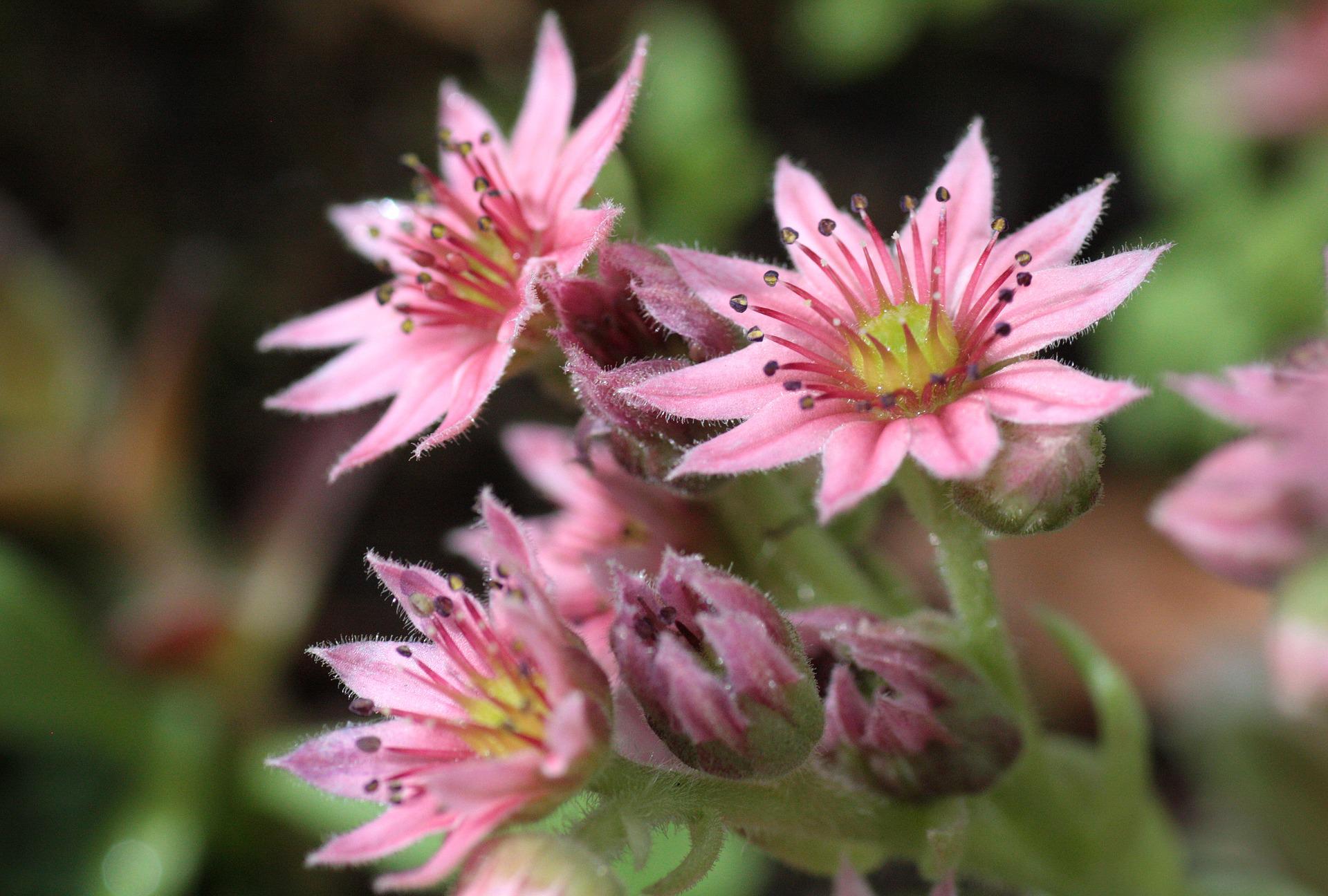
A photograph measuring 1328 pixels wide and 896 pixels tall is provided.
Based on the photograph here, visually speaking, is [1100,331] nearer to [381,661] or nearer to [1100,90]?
[1100,90]

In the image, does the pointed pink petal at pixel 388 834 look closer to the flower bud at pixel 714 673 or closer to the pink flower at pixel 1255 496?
the flower bud at pixel 714 673

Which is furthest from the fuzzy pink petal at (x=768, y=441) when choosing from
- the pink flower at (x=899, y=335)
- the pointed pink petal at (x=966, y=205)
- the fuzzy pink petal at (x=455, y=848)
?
the fuzzy pink petal at (x=455, y=848)

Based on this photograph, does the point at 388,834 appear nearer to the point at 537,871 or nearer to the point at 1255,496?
the point at 537,871

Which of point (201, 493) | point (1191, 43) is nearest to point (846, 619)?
point (201, 493)

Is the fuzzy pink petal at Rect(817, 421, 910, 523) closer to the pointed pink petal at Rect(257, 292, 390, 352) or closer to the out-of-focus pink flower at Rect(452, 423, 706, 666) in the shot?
Answer: the out-of-focus pink flower at Rect(452, 423, 706, 666)

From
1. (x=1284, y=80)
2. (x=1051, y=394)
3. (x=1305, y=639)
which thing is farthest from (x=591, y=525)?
(x=1284, y=80)

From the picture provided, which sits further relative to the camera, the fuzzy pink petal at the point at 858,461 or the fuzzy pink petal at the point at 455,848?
the fuzzy pink petal at the point at 858,461
